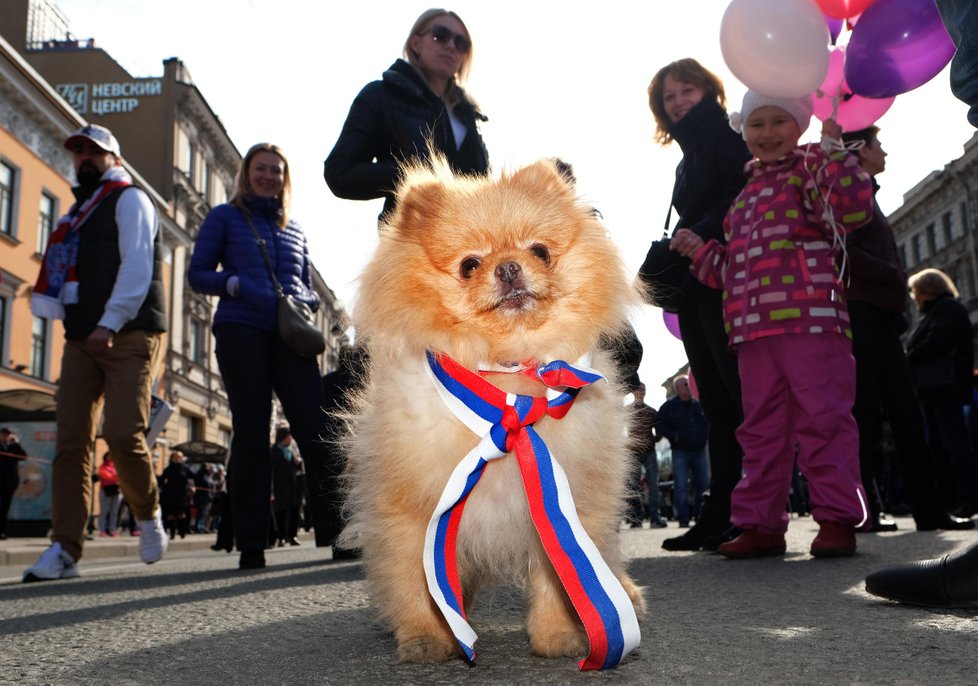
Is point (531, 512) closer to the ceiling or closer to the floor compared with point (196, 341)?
closer to the floor

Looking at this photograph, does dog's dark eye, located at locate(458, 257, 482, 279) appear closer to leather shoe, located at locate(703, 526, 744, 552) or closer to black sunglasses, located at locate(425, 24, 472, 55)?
black sunglasses, located at locate(425, 24, 472, 55)

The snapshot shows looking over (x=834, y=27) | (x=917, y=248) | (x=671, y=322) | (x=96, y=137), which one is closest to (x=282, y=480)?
(x=96, y=137)

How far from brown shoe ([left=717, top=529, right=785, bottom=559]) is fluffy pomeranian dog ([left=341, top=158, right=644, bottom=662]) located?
1912mm

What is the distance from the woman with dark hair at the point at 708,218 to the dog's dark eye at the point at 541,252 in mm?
2628

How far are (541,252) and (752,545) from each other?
2456mm

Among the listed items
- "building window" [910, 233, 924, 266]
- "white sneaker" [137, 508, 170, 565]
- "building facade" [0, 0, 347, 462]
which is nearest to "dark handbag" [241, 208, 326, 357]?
"white sneaker" [137, 508, 170, 565]

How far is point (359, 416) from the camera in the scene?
250 cm

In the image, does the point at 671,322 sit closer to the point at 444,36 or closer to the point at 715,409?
the point at 715,409

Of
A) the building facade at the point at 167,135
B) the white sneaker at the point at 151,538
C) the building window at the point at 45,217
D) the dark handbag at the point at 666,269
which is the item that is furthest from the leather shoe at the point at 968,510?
the building facade at the point at 167,135

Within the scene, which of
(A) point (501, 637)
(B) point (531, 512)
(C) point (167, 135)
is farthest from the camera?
(C) point (167, 135)

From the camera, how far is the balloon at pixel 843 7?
4.89 meters

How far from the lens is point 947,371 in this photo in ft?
25.0

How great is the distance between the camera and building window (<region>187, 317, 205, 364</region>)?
36.4 meters

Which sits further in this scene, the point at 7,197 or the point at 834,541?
the point at 7,197
